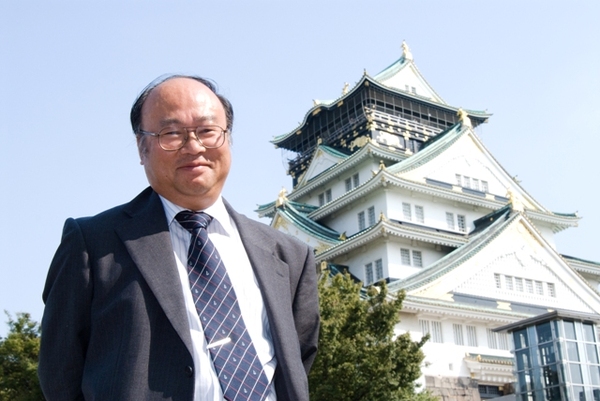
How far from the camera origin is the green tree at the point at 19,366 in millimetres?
19000

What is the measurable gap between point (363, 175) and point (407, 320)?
8966 mm

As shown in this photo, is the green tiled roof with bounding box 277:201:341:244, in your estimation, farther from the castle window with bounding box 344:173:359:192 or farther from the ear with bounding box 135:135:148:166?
the ear with bounding box 135:135:148:166

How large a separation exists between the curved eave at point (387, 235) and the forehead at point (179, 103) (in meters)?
25.2

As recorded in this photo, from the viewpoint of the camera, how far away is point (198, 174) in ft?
9.91

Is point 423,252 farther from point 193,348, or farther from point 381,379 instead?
point 193,348

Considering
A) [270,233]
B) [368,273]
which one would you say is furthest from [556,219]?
[270,233]

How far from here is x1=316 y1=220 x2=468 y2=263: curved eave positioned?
93.2 feet

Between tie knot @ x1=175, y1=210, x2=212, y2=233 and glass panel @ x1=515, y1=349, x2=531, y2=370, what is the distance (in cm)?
1921

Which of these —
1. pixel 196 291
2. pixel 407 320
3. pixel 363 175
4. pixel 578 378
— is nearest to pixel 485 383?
pixel 407 320

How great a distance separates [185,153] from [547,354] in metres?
19.0

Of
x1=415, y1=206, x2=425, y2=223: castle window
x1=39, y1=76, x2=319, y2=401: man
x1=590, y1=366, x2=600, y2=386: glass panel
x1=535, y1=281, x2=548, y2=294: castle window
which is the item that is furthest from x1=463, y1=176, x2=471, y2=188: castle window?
x1=39, y1=76, x2=319, y2=401: man

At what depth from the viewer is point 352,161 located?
33.2m

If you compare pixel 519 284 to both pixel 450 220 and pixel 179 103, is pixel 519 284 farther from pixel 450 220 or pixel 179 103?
pixel 179 103

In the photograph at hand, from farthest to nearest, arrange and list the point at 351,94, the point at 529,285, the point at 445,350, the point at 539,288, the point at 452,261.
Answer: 1. the point at 351,94
2. the point at 539,288
3. the point at 529,285
4. the point at 452,261
5. the point at 445,350
